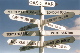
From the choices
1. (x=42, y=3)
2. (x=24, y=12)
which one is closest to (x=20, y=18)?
(x=24, y=12)

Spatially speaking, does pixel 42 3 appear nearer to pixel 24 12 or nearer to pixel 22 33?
pixel 24 12

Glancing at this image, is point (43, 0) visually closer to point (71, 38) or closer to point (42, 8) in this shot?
point (42, 8)

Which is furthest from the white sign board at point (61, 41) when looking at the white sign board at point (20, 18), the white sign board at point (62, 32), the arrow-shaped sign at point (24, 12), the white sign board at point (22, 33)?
the arrow-shaped sign at point (24, 12)

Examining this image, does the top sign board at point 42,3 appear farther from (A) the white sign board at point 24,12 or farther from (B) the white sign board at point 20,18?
(B) the white sign board at point 20,18

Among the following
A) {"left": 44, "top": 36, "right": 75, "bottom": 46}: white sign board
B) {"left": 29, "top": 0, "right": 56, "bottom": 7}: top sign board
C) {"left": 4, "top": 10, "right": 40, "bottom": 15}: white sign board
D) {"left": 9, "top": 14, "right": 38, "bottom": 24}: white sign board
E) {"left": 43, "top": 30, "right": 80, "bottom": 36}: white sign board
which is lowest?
{"left": 44, "top": 36, "right": 75, "bottom": 46}: white sign board

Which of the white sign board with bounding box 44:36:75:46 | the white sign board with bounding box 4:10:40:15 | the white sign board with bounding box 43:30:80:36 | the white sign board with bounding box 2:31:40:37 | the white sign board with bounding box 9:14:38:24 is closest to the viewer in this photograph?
the white sign board with bounding box 44:36:75:46

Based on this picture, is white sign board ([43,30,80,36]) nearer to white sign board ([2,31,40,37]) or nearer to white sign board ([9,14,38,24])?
white sign board ([2,31,40,37])

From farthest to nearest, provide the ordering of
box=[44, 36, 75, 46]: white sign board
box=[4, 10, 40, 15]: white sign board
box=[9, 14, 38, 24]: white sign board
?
1. box=[4, 10, 40, 15]: white sign board
2. box=[9, 14, 38, 24]: white sign board
3. box=[44, 36, 75, 46]: white sign board

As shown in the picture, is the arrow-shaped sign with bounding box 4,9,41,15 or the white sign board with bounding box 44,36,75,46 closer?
the white sign board with bounding box 44,36,75,46

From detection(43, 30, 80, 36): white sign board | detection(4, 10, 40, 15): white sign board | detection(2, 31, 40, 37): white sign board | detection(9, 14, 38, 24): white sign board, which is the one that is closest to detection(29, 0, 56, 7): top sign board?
detection(4, 10, 40, 15): white sign board

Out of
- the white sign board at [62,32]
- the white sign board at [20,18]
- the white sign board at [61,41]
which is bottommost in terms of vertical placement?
the white sign board at [61,41]

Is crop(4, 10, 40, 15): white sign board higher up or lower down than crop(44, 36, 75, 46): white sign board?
higher up

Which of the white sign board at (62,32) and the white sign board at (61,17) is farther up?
the white sign board at (61,17)

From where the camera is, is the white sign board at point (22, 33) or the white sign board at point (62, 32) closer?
the white sign board at point (62, 32)
